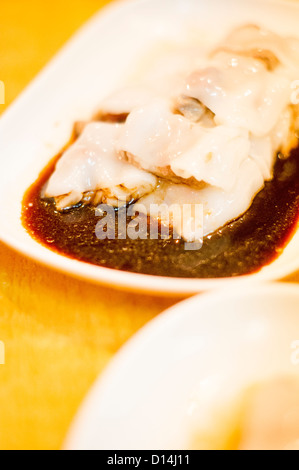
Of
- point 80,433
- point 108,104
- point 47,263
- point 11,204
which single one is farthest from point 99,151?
point 80,433

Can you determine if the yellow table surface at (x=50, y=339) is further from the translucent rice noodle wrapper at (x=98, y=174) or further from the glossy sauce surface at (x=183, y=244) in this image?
the translucent rice noodle wrapper at (x=98, y=174)

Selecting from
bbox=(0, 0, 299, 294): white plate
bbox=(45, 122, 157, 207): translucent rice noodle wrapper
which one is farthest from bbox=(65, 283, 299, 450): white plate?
bbox=(45, 122, 157, 207): translucent rice noodle wrapper

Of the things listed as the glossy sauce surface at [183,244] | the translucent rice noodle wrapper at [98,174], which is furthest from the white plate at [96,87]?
the translucent rice noodle wrapper at [98,174]

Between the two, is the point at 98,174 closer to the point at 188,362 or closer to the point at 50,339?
A: the point at 50,339

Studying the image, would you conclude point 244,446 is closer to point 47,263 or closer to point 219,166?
point 47,263

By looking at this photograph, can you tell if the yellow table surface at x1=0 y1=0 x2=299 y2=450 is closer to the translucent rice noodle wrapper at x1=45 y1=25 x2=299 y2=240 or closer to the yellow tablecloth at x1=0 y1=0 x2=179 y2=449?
the yellow tablecloth at x1=0 y1=0 x2=179 y2=449

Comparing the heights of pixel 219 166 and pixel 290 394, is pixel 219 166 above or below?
above
